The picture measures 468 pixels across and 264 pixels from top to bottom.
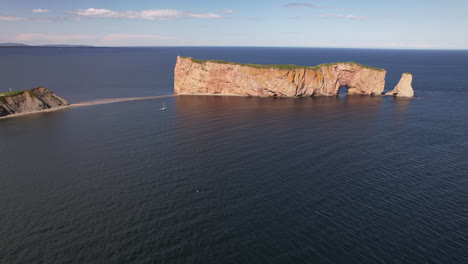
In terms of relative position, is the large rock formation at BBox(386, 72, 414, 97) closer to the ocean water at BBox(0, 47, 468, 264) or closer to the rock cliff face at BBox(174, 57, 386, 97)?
the rock cliff face at BBox(174, 57, 386, 97)

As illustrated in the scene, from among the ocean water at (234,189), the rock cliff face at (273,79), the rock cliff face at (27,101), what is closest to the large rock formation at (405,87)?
the rock cliff face at (273,79)

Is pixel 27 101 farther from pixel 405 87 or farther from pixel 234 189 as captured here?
pixel 405 87

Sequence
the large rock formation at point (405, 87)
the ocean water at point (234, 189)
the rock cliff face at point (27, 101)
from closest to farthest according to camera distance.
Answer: the ocean water at point (234, 189) → the rock cliff face at point (27, 101) → the large rock formation at point (405, 87)

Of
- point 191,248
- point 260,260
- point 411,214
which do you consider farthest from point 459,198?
point 191,248

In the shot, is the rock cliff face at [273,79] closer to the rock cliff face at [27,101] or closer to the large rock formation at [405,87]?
the large rock formation at [405,87]

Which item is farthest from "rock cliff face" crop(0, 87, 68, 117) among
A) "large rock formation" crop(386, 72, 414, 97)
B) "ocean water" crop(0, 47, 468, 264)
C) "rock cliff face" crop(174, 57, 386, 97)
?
"large rock formation" crop(386, 72, 414, 97)

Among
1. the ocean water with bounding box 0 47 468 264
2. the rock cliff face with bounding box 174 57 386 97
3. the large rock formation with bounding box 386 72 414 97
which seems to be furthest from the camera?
the rock cliff face with bounding box 174 57 386 97

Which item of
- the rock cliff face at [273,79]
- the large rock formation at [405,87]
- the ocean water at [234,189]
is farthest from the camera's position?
the rock cliff face at [273,79]
